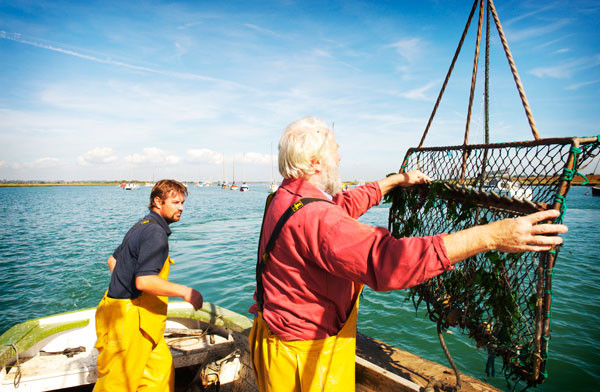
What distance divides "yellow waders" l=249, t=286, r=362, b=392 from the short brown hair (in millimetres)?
1834

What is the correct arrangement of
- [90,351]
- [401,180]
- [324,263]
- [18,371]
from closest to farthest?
[324,263] < [401,180] < [18,371] < [90,351]

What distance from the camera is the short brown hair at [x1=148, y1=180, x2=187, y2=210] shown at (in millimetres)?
3027

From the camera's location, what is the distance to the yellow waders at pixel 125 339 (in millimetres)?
2648

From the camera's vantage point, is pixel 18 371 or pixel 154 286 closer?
pixel 154 286

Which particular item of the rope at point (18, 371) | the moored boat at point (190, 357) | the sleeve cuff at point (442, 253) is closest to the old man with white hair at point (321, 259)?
the sleeve cuff at point (442, 253)

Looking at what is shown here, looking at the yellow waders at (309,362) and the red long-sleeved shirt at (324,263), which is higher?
the red long-sleeved shirt at (324,263)

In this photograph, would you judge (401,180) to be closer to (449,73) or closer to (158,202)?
(449,73)

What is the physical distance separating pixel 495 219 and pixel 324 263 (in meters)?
1.51

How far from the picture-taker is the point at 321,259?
1435 mm

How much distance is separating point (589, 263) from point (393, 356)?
1458 cm

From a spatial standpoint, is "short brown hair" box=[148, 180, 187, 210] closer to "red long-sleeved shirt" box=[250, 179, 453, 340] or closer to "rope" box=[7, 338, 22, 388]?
"red long-sleeved shirt" box=[250, 179, 453, 340]

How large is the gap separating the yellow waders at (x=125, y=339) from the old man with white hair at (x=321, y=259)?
4.62ft

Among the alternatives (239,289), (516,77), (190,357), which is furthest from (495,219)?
(239,289)

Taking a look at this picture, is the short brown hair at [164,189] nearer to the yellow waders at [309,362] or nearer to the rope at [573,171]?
the yellow waders at [309,362]
